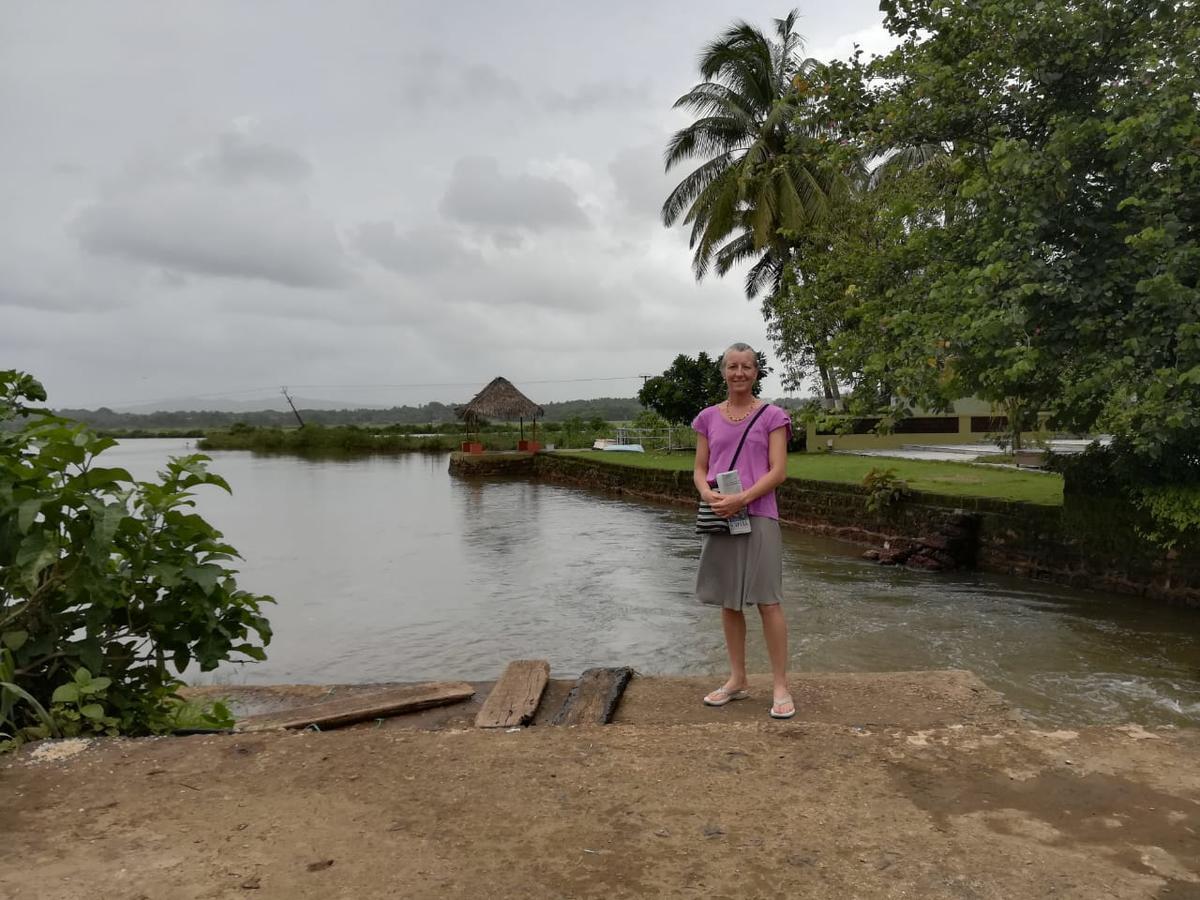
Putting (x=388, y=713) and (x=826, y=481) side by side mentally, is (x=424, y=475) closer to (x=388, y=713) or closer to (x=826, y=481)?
(x=826, y=481)

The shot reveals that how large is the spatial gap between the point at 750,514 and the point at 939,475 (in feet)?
46.9

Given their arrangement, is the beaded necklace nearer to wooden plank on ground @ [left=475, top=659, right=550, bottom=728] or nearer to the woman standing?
the woman standing

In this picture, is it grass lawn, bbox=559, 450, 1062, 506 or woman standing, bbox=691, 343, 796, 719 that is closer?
woman standing, bbox=691, 343, 796, 719

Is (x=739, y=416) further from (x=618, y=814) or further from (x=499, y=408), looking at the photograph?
Result: (x=499, y=408)

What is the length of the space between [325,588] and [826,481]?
370 inches

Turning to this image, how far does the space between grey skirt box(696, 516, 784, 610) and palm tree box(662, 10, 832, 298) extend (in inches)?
795

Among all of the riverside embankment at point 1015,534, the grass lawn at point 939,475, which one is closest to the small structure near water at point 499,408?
the grass lawn at point 939,475

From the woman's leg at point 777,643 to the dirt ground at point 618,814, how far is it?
14.7 inches

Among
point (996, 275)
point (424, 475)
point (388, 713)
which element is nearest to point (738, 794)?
point (388, 713)

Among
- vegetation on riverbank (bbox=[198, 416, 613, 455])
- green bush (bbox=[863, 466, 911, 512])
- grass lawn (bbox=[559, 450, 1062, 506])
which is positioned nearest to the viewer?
grass lawn (bbox=[559, 450, 1062, 506])

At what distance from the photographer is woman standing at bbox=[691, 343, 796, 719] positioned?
371 cm

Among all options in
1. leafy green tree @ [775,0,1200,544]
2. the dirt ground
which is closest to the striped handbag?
the dirt ground

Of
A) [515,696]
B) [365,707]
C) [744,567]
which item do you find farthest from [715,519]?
[365,707]

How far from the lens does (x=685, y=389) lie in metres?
31.4
